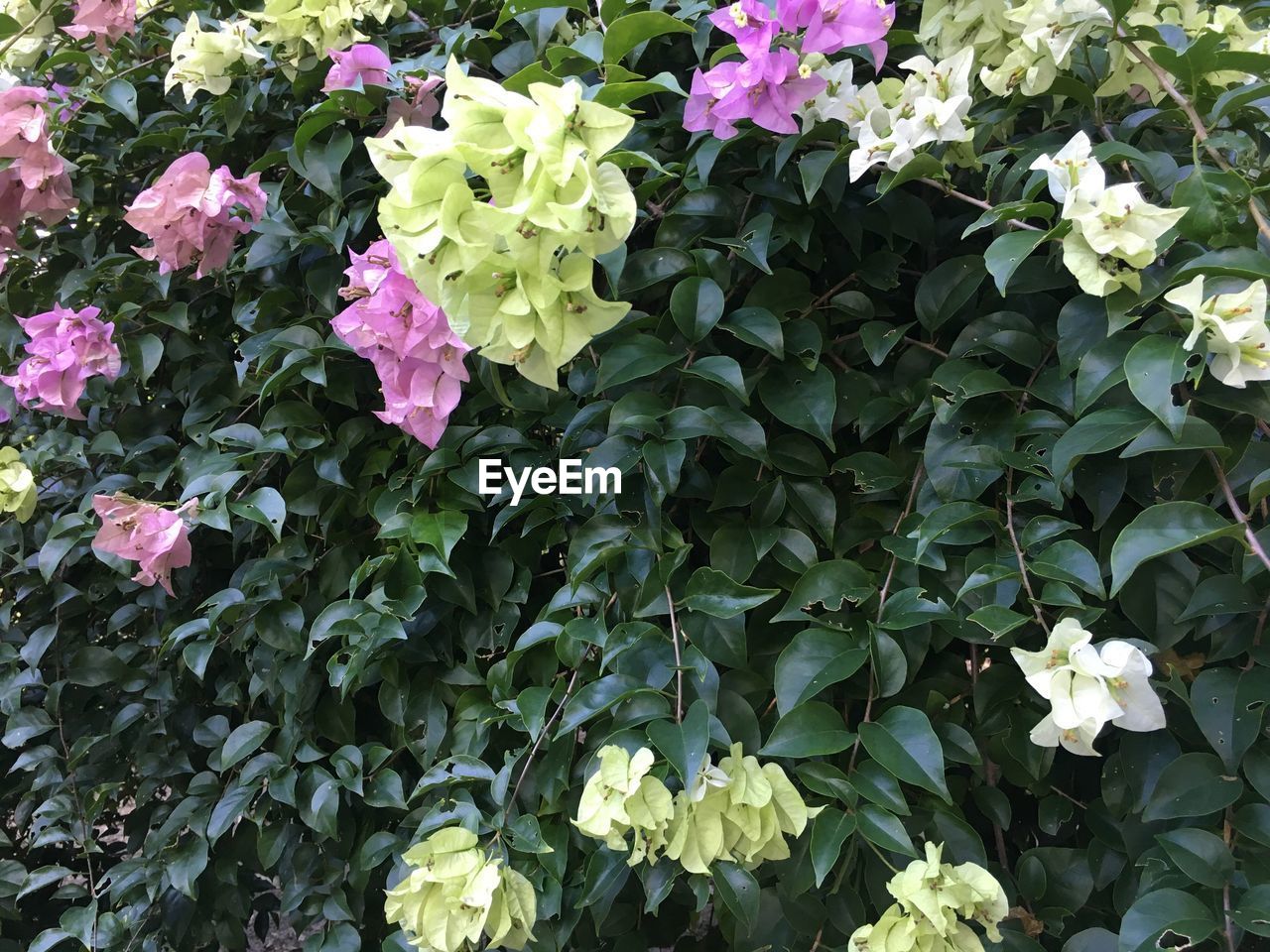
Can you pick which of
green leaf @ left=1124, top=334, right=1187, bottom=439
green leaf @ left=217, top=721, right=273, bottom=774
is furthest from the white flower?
green leaf @ left=217, top=721, right=273, bottom=774

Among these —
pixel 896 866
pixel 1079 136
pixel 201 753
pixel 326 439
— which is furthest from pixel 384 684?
pixel 1079 136

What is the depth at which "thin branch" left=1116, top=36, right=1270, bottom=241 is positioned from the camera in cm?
57

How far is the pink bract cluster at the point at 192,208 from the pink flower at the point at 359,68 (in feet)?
0.42

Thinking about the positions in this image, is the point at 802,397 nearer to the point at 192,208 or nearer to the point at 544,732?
the point at 544,732

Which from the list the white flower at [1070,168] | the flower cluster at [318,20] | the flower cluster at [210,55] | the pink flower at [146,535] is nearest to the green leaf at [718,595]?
the white flower at [1070,168]

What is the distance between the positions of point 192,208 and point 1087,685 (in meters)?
0.86

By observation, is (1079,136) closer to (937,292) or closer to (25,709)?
(937,292)

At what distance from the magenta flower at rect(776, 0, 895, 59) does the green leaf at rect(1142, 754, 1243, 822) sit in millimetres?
558

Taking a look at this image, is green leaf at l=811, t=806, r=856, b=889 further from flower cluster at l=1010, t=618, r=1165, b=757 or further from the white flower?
the white flower

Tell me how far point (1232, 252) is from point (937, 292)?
21 cm

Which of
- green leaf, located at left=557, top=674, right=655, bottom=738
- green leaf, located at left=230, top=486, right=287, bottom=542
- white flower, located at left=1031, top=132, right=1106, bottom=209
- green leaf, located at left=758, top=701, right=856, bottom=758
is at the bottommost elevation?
green leaf, located at left=230, top=486, right=287, bottom=542

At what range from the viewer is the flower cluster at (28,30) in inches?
38.8

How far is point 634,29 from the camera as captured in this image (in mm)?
648

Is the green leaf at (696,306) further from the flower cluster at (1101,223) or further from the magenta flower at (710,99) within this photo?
the flower cluster at (1101,223)
